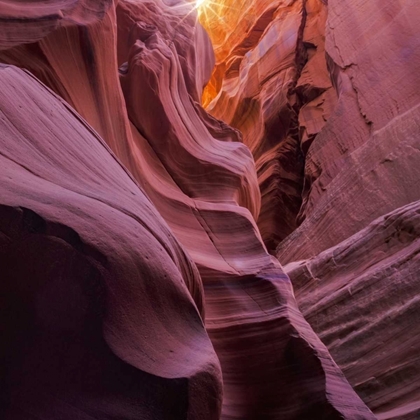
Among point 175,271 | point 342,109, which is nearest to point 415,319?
point 175,271

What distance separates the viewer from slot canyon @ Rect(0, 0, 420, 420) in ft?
6.42

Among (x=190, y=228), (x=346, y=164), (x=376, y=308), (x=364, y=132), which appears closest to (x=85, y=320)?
(x=190, y=228)

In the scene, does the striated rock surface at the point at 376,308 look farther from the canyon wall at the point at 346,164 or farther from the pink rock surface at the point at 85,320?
the pink rock surface at the point at 85,320

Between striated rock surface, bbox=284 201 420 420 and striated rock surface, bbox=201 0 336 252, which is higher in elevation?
striated rock surface, bbox=201 0 336 252

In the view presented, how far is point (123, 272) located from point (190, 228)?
221cm

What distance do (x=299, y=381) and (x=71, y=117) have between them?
2097 millimetres

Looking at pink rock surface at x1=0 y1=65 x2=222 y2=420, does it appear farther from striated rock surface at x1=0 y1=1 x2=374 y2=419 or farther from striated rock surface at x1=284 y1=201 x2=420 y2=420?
striated rock surface at x1=284 y1=201 x2=420 y2=420

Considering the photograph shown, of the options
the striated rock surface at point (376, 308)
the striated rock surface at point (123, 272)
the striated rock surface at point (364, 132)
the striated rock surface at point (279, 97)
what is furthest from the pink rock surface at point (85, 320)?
the striated rock surface at point (279, 97)

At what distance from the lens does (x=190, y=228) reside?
4250 millimetres

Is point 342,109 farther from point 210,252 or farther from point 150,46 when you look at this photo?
point 210,252

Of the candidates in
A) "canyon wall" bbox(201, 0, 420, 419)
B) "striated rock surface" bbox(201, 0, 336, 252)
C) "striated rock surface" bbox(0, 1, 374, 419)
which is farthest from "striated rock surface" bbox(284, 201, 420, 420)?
"striated rock surface" bbox(201, 0, 336, 252)

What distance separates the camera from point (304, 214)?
7.80 m

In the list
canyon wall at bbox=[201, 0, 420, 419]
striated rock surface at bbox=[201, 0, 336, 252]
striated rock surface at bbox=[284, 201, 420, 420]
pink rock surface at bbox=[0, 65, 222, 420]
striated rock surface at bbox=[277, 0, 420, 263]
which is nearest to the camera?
pink rock surface at bbox=[0, 65, 222, 420]

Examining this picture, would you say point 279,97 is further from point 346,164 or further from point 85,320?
point 85,320
